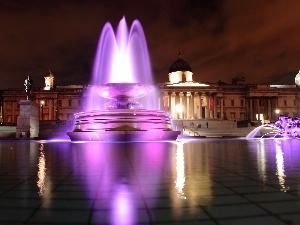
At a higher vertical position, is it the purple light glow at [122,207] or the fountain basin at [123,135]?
the fountain basin at [123,135]

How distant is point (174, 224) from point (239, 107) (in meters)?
87.4

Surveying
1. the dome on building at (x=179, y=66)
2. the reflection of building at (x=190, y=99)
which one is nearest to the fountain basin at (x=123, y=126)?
the reflection of building at (x=190, y=99)

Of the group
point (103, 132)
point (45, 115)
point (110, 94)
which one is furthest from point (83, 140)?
point (45, 115)

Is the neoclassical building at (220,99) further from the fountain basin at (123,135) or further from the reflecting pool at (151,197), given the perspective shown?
the reflecting pool at (151,197)

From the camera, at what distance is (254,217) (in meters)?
2.93

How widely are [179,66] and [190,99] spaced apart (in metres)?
10.1

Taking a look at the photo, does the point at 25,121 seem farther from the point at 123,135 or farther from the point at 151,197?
the point at 151,197

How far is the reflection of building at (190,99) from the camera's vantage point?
77312mm

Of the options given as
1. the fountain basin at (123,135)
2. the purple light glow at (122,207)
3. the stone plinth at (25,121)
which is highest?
the stone plinth at (25,121)

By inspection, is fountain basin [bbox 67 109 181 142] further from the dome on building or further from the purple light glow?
the dome on building

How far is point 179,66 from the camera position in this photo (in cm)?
8381

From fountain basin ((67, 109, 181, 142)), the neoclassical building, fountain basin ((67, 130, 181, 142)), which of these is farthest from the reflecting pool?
the neoclassical building

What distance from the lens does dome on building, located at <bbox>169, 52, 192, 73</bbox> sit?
83.7 m

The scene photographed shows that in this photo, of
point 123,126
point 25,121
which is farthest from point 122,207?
point 25,121
